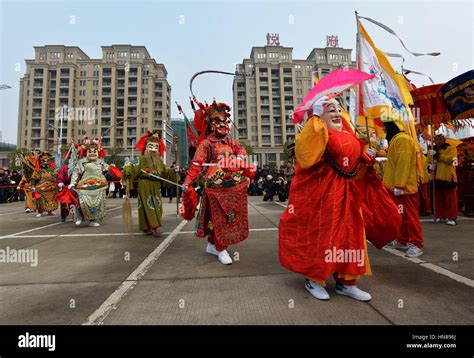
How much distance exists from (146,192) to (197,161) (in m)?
2.17

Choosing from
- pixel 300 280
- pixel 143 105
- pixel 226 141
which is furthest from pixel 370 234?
pixel 143 105

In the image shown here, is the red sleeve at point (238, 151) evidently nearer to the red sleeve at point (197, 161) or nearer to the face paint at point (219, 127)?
the face paint at point (219, 127)

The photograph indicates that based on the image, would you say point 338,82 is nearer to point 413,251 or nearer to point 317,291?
point 317,291

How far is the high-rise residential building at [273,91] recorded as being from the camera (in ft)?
197

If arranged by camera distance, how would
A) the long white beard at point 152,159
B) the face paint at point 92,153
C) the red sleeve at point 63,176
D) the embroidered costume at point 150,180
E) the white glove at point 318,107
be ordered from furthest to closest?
the red sleeve at point 63,176 → the face paint at point 92,153 → the long white beard at point 152,159 → the embroidered costume at point 150,180 → the white glove at point 318,107

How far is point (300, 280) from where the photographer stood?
2.67 metres

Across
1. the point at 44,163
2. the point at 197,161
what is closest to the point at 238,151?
A: the point at 197,161

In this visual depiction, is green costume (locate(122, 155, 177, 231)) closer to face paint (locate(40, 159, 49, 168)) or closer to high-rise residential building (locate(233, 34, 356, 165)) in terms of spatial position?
face paint (locate(40, 159, 49, 168))

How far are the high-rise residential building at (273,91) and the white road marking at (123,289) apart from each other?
55.3 m

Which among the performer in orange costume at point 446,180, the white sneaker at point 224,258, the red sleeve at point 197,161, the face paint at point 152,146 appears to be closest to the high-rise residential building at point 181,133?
the face paint at point 152,146

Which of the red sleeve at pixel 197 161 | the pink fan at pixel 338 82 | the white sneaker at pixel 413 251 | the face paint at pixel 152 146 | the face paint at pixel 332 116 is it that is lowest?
the white sneaker at pixel 413 251

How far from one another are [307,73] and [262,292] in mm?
70231

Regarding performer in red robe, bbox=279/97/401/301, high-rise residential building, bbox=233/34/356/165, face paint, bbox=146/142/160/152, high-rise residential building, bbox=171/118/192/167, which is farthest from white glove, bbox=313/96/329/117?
high-rise residential building, bbox=233/34/356/165

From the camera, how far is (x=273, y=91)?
6250 centimetres
